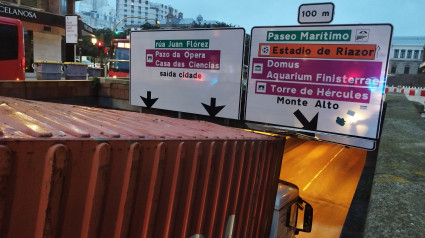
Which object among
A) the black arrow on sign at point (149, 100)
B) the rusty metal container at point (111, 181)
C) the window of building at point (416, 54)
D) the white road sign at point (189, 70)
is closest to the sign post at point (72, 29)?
the white road sign at point (189, 70)

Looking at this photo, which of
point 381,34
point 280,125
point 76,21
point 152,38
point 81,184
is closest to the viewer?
point 81,184

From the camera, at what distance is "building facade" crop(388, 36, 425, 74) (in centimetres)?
6044

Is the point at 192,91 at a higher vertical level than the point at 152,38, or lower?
lower

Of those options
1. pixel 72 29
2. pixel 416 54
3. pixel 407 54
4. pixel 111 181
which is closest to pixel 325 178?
pixel 111 181

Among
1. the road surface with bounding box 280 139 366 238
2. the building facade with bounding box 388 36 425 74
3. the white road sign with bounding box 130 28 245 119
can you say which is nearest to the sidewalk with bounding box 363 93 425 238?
the white road sign with bounding box 130 28 245 119

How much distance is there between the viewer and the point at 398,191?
239cm

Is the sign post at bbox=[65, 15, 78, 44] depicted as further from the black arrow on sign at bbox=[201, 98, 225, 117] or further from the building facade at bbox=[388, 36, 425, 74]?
the building facade at bbox=[388, 36, 425, 74]

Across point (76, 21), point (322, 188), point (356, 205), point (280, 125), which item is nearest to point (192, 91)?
point (280, 125)

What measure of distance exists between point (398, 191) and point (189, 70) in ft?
12.4

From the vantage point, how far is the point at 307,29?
4.36 m

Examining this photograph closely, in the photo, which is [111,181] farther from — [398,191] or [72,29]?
[72,29]

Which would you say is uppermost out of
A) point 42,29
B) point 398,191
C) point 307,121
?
point 42,29

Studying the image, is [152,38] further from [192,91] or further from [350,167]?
[350,167]

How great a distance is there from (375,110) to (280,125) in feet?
4.18
